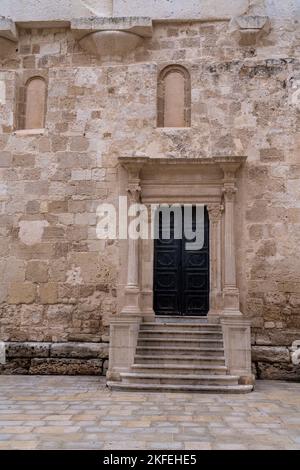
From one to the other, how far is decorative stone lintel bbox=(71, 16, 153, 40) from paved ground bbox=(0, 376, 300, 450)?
5.30 meters

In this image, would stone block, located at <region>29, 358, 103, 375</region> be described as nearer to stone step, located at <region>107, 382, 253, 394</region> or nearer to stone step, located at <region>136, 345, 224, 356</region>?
stone step, located at <region>136, 345, 224, 356</region>

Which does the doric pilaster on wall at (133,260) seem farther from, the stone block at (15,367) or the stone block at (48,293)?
the stone block at (15,367)

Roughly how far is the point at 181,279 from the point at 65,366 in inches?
84.9

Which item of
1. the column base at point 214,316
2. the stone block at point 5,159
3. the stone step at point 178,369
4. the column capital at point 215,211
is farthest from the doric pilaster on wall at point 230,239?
the stone block at point 5,159

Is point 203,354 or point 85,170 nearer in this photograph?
point 203,354

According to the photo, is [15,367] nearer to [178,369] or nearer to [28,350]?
[28,350]

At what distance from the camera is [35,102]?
8203 mm

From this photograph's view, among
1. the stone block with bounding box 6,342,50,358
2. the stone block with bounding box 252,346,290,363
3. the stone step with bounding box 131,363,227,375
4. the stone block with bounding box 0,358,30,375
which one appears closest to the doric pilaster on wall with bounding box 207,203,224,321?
the stone block with bounding box 252,346,290,363

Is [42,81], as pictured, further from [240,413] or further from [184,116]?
[240,413]

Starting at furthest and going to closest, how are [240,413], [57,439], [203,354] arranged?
[203,354], [240,413], [57,439]

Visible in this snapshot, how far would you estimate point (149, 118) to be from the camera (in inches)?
307

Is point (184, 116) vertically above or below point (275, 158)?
above
